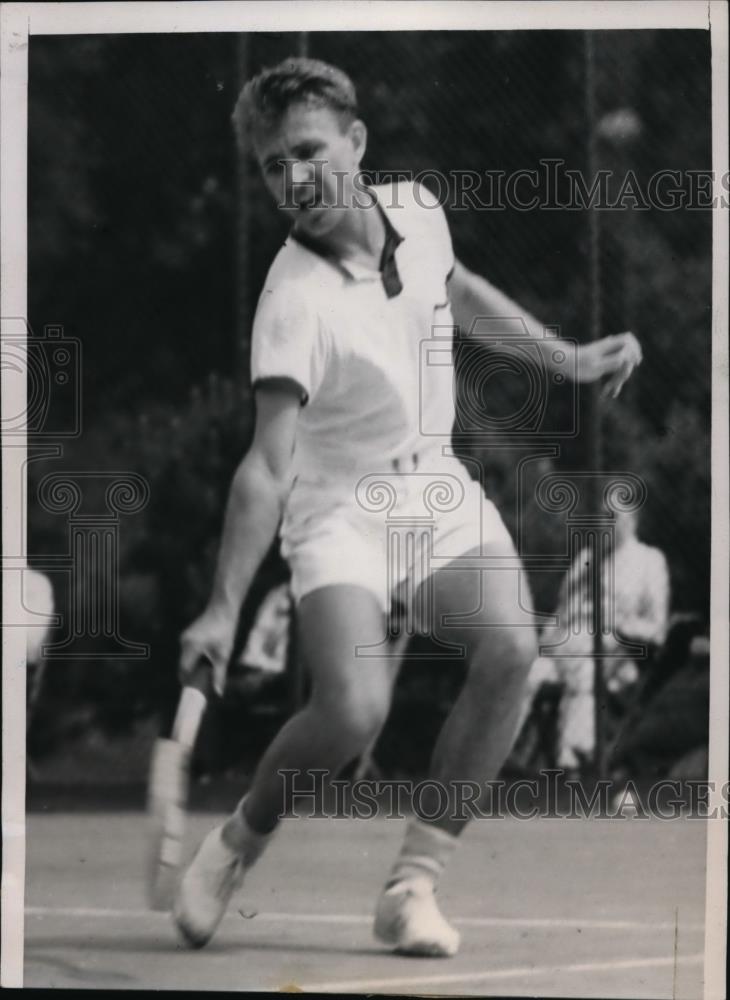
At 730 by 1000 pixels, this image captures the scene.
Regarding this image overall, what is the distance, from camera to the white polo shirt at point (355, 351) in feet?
12.8

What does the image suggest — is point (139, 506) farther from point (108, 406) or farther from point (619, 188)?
point (619, 188)

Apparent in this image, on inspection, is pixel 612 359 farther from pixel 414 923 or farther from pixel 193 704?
pixel 414 923

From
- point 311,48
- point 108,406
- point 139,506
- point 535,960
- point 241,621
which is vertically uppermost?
point 311,48

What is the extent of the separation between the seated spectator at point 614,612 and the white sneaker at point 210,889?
0.79 m

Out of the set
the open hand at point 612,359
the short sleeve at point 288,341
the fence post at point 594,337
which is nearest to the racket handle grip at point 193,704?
the short sleeve at point 288,341

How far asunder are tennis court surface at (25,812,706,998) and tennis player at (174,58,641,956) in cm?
6

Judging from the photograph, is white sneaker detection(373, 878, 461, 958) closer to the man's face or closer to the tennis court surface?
the tennis court surface

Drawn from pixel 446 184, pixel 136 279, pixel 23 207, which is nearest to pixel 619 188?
pixel 446 184

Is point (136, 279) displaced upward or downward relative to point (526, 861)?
upward

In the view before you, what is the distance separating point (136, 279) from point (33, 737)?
114 centimetres

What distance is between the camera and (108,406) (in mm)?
3963

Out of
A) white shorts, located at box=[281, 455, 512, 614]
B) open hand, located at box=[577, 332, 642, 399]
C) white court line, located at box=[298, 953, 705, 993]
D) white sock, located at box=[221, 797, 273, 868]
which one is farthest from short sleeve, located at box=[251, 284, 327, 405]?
white court line, located at box=[298, 953, 705, 993]

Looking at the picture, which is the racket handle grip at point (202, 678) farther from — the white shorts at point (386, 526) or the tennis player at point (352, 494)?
the white shorts at point (386, 526)

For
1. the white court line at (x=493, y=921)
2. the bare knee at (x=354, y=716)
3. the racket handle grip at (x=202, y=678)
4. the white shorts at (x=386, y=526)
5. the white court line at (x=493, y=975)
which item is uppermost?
the white shorts at (x=386, y=526)
